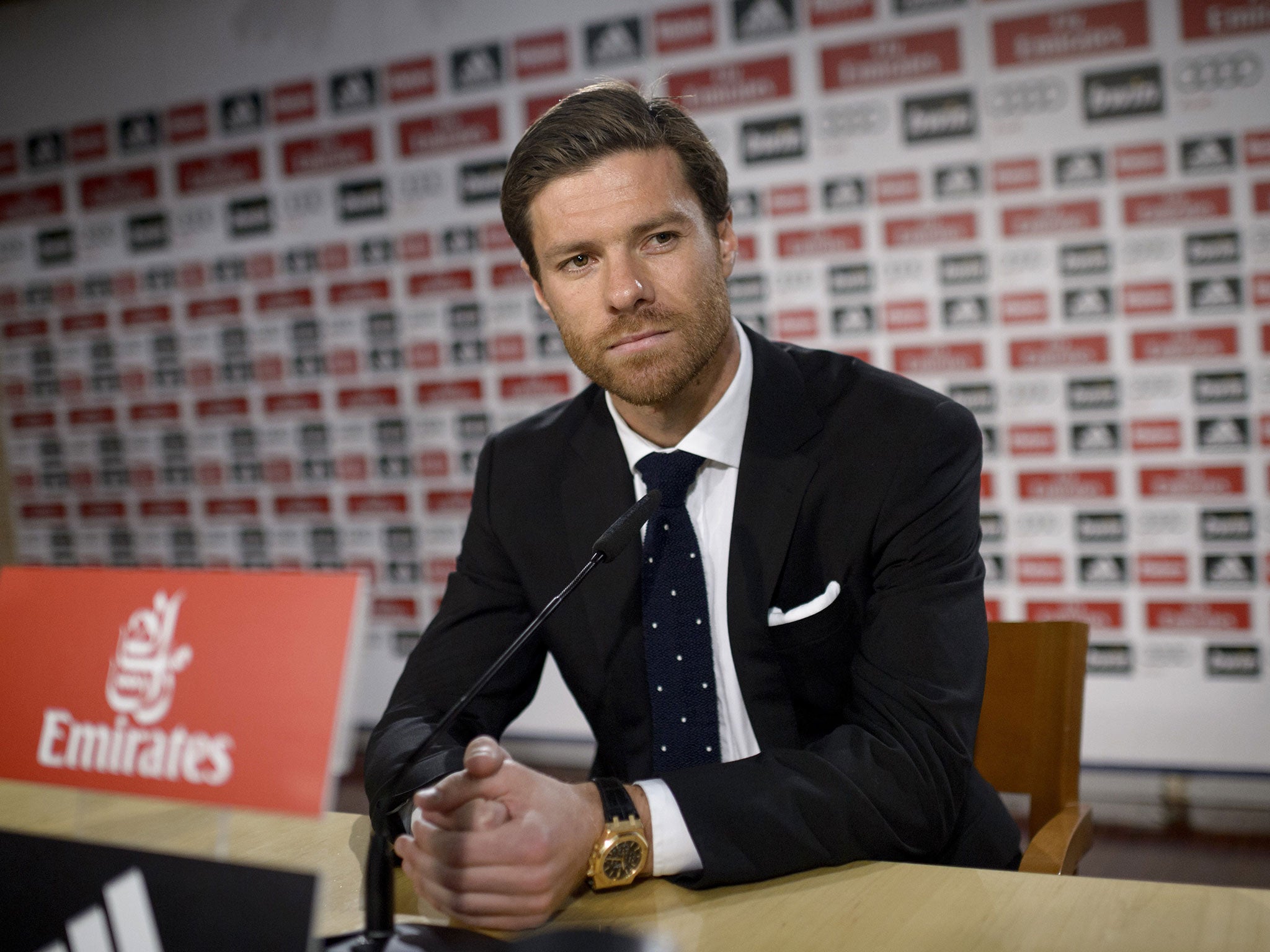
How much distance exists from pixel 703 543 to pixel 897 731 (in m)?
0.36

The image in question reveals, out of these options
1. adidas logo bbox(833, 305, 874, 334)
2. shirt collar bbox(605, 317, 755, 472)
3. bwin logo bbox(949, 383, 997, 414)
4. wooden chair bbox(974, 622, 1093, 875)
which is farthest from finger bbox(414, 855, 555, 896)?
adidas logo bbox(833, 305, 874, 334)

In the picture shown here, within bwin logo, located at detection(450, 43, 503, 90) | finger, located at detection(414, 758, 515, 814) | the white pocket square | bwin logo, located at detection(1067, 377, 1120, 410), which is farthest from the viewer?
bwin logo, located at detection(450, 43, 503, 90)

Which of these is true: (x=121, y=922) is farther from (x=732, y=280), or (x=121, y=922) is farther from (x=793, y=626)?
(x=732, y=280)

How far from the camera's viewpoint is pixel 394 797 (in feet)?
3.39

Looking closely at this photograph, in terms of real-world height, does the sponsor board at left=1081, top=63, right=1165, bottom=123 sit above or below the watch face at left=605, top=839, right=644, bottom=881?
above

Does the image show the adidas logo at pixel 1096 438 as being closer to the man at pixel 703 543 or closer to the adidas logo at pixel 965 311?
the adidas logo at pixel 965 311

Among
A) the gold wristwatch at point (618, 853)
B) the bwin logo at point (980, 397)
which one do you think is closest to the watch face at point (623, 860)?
the gold wristwatch at point (618, 853)

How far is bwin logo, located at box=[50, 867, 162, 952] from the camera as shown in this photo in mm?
617

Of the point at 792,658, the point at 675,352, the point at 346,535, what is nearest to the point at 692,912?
the point at 792,658

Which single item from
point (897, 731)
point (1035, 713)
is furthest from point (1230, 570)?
point (897, 731)

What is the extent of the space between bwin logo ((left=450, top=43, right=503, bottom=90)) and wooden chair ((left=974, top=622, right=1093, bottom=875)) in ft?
9.76

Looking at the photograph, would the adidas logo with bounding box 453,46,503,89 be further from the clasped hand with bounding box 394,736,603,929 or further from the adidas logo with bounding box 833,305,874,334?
the clasped hand with bounding box 394,736,603,929

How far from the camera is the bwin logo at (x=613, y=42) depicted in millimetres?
3516

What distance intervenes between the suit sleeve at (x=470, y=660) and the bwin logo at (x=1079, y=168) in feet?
7.62
